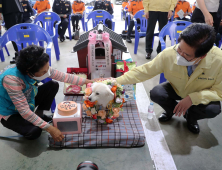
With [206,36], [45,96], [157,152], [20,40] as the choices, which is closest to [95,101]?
[45,96]

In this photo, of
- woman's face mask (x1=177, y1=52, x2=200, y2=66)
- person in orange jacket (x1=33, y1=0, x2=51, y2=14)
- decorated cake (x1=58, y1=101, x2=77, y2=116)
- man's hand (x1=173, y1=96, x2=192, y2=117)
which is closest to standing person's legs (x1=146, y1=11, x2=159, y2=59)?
woman's face mask (x1=177, y1=52, x2=200, y2=66)

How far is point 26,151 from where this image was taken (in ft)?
4.61

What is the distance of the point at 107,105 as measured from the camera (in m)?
1.43

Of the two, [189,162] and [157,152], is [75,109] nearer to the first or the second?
[157,152]

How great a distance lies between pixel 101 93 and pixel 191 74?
2.45ft

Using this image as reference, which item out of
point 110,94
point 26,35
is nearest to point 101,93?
point 110,94

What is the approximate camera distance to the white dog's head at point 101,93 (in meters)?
1.30

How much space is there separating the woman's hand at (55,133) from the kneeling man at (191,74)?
2.13 feet

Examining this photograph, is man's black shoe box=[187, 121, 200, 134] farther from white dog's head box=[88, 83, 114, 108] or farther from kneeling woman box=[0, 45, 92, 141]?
kneeling woman box=[0, 45, 92, 141]

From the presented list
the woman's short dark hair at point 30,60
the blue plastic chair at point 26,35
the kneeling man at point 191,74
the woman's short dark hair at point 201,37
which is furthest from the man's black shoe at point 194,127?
the blue plastic chair at point 26,35

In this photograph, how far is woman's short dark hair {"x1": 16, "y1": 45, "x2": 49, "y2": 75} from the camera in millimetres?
1157

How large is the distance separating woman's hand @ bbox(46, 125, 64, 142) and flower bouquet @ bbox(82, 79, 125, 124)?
274 mm

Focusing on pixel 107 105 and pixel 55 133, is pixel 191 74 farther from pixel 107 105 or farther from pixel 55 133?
pixel 55 133

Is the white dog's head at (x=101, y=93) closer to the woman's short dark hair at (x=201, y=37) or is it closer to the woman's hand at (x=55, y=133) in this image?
the woman's hand at (x=55, y=133)
